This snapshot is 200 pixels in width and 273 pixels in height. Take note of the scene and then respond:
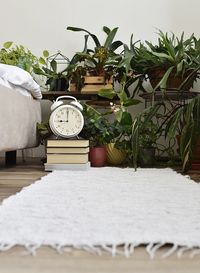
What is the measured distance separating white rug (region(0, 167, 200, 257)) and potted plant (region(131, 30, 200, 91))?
2.98 ft

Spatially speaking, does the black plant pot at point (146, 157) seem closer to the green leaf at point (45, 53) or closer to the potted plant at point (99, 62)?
the potted plant at point (99, 62)

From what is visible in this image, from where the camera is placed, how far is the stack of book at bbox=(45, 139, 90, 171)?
1.60 meters

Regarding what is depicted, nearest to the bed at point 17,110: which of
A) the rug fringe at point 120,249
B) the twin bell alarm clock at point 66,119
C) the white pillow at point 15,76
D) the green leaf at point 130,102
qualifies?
the white pillow at point 15,76

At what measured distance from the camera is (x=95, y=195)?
3.06 feet

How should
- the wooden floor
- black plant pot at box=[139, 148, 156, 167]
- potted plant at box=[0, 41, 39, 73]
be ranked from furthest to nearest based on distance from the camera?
1. potted plant at box=[0, 41, 39, 73]
2. black plant pot at box=[139, 148, 156, 167]
3. the wooden floor

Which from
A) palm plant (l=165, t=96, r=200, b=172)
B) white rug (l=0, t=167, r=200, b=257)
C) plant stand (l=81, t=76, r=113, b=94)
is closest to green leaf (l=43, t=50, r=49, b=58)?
plant stand (l=81, t=76, r=113, b=94)

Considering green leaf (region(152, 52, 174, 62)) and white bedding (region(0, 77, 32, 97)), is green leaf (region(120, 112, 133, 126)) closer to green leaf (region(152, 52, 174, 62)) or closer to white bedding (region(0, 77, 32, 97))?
green leaf (region(152, 52, 174, 62))

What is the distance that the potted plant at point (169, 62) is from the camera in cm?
188

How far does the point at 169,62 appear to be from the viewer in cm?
195

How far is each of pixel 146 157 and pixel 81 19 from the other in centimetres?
112

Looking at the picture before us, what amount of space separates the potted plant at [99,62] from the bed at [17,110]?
380 mm

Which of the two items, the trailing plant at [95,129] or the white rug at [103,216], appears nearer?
the white rug at [103,216]

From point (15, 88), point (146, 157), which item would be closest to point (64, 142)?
point (15, 88)

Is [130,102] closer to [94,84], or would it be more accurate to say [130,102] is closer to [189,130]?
[94,84]
